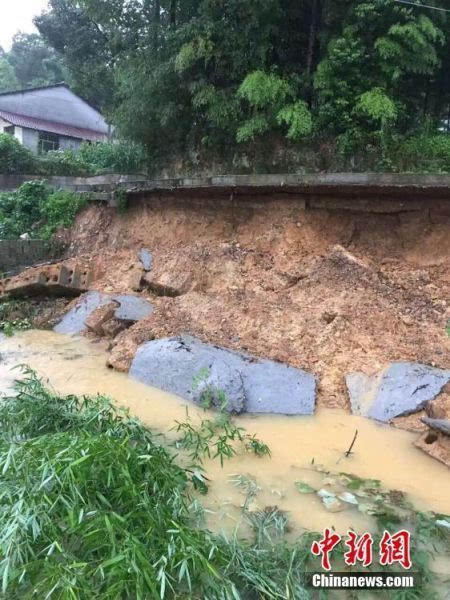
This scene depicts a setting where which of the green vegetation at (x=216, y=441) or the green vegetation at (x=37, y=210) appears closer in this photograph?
the green vegetation at (x=216, y=441)

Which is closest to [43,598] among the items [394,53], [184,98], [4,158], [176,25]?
[394,53]

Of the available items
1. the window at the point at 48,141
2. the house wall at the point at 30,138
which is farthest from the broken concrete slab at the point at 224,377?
the window at the point at 48,141

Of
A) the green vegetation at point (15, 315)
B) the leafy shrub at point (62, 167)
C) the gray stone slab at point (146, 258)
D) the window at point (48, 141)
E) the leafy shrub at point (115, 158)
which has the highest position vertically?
the window at point (48, 141)

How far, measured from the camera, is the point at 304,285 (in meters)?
6.32

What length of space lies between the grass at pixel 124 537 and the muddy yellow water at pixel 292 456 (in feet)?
0.57

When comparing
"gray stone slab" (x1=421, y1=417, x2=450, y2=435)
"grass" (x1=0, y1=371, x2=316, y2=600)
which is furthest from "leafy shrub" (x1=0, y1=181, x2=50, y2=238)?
"gray stone slab" (x1=421, y1=417, x2=450, y2=435)

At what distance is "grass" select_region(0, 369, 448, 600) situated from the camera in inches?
81.0

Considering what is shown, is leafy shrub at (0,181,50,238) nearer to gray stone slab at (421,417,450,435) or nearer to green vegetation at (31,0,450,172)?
green vegetation at (31,0,450,172)

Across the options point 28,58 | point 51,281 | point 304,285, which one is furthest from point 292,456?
point 28,58

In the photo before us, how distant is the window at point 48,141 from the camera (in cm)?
2247

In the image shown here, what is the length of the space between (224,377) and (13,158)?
11477 millimetres

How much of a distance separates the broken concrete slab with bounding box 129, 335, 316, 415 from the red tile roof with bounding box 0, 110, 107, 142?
19869 millimetres

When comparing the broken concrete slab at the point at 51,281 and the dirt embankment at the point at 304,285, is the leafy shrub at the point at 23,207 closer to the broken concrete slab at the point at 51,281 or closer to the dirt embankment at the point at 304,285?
the broken concrete slab at the point at 51,281

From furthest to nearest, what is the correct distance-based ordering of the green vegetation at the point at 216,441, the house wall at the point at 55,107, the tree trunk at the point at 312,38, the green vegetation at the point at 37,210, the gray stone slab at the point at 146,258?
the house wall at the point at 55,107 → the green vegetation at the point at 37,210 → the tree trunk at the point at 312,38 → the gray stone slab at the point at 146,258 → the green vegetation at the point at 216,441
